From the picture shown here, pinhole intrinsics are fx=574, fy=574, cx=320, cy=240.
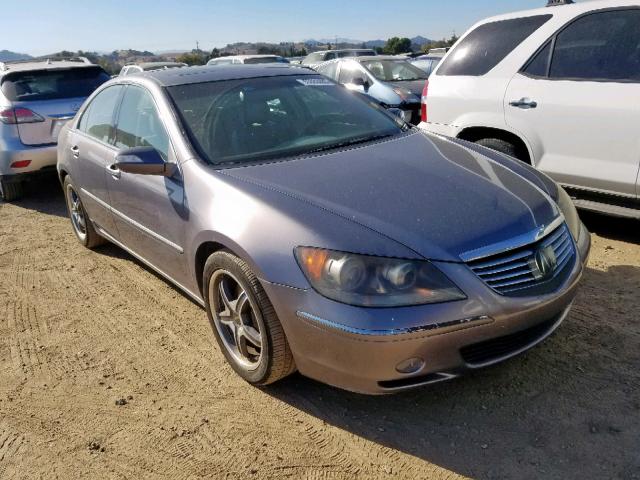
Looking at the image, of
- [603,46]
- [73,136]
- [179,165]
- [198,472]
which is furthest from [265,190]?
[603,46]

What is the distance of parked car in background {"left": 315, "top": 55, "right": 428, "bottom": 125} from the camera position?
10320 mm

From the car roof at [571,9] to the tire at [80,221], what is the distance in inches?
158

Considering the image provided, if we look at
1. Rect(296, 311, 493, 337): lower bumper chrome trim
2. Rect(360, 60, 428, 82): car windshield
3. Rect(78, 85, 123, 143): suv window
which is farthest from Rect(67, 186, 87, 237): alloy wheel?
Rect(360, 60, 428, 82): car windshield

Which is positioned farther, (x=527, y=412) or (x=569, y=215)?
(x=569, y=215)

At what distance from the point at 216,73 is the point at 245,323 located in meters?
1.87

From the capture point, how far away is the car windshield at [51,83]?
685cm

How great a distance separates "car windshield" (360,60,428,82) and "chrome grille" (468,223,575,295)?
9.16 metres

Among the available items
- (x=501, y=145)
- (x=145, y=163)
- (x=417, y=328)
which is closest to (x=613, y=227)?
(x=501, y=145)

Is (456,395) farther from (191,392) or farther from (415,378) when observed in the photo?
(191,392)

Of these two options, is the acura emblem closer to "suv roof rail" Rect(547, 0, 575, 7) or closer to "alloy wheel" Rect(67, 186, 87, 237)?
"suv roof rail" Rect(547, 0, 575, 7)

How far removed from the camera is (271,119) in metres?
3.61

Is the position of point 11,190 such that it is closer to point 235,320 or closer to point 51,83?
point 51,83

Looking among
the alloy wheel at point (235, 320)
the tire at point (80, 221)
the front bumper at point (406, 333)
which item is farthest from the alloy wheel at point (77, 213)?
the front bumper at point (406, 333)

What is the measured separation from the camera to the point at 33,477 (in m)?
2.51
